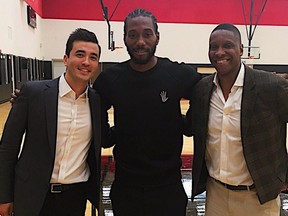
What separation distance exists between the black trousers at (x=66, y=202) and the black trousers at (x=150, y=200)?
0.24 m

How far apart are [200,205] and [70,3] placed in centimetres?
1371

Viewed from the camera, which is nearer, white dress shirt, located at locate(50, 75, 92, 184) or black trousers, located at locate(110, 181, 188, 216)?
white dress shirt, located at locate(50, 75, 92, 184)

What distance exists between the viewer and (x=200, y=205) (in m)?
2.49

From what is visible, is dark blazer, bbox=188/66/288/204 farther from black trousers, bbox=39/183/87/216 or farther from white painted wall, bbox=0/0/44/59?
white painted wall, bbox=0/0/44/59

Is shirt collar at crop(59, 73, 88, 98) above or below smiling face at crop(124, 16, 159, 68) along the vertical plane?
below

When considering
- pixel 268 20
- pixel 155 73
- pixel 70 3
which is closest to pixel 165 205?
pixel 155 73

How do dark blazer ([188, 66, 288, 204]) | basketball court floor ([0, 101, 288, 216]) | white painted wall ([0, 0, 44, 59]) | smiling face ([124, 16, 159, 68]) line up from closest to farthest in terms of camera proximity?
dark blazer ([188, 66, 288, 204]) < smiling face ([124, 16, 159, 68]) < basketball court floor ([0, 101, 288, 216]) < white painted wall ([0, 0, 44, 59])

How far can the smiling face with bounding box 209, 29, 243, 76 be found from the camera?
1.73 metres

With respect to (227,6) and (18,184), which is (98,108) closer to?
(18,184)

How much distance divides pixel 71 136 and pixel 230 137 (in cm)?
84

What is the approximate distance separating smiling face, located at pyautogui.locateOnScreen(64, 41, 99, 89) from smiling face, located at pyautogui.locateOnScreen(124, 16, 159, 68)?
0.24 m

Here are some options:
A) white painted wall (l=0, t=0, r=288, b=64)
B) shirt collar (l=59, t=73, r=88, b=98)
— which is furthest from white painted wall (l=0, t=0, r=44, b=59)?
shirt collar (l=59, t=73, r=88, b=98)

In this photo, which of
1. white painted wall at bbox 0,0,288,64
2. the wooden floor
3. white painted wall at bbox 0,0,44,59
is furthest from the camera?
white painted wall at bbox 0,0,288,64

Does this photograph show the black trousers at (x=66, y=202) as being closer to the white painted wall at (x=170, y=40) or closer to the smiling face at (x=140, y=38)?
the smiling face at (x=140, y=38)
